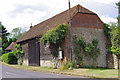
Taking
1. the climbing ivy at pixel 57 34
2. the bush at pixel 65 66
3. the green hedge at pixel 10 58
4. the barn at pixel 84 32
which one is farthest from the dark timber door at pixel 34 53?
the bush at pixel 65 66

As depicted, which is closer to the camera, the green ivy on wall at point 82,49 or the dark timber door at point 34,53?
the green ivy on wall at point 82,49

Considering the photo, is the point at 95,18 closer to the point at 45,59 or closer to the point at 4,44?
the point at 45,59

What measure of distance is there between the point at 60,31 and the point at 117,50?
747 cm

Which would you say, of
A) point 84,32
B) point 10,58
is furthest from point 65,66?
point 10,58

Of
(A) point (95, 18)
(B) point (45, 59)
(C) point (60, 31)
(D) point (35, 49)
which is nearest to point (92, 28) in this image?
(A) point (95, 18)

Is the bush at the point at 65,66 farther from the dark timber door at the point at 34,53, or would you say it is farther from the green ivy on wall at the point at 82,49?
the dark timber door at the point at 34,53

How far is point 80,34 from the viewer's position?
22125mm

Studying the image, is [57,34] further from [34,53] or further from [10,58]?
[10,58]

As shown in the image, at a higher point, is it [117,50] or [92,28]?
[92,28]

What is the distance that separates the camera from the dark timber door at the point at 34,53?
87.8ft

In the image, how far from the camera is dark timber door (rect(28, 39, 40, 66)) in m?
26.8

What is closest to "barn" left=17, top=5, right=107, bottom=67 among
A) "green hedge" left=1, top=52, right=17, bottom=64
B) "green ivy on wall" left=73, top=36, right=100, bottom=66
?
"green ivy on wall" left=73, top=36, right=100, bottom=66

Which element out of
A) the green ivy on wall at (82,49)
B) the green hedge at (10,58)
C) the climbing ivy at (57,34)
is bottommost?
the green hedge at (10,58)

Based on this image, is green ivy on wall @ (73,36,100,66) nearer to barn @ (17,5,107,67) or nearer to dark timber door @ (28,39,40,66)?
barn @ (17,5,107,67)
